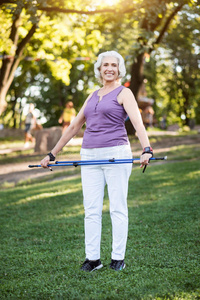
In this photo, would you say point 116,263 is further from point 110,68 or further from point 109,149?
point 110,68

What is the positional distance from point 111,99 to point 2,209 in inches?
183

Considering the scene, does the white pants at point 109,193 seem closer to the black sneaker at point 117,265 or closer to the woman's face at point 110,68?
the black sneaker at point 117,265

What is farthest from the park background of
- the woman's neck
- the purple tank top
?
the woman's neck

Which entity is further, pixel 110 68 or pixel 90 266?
pixel 90 266

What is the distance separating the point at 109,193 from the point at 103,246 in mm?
1309

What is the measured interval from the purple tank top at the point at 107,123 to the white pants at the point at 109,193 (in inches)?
2.6

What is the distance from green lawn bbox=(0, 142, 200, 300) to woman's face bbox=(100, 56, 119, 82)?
1.87 metres

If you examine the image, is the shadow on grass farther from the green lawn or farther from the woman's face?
the woman's face

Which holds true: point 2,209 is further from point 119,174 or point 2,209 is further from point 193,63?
point 193,63

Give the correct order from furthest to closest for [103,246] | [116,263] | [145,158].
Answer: [103,246] → [116,263] → [145,158]

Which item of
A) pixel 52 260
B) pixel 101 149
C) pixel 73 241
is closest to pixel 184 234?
pixel 73 241

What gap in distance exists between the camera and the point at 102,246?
5129mm

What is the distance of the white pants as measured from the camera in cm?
397

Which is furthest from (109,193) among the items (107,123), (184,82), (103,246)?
(184,82)
